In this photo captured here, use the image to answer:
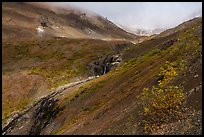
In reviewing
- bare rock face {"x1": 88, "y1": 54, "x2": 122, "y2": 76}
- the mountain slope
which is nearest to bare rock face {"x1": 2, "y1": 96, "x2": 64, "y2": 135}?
the mountain slope

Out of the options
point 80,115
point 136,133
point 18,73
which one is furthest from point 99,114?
point 18,73

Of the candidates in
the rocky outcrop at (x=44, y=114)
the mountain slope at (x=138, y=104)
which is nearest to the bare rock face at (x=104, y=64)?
the mountain slope at (x=138, y=104)

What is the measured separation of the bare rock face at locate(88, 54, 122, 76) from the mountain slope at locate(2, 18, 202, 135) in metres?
31.8

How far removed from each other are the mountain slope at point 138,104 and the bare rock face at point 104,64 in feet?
104

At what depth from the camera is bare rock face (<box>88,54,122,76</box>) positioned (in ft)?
307

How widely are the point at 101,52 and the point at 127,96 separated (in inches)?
3462

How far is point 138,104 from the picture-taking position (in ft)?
113

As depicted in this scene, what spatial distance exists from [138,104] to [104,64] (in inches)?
2715

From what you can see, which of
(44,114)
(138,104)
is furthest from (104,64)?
(138,104)

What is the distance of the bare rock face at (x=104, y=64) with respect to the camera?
307 ft

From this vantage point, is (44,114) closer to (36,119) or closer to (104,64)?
(36,119)

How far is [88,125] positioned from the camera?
4006 cm

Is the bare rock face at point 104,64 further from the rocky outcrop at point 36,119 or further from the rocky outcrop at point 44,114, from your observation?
the rocky outcrop at point 44,114

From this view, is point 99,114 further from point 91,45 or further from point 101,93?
point 91,45
